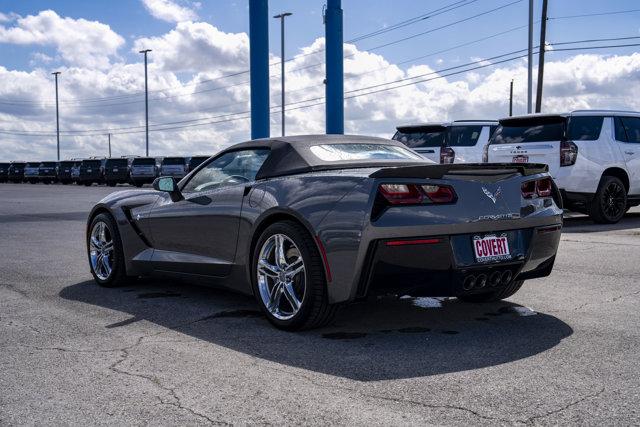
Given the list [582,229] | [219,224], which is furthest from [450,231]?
[582,229]

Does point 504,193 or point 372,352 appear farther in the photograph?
point 504,193

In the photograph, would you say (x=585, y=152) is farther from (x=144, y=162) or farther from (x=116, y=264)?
(x=144, y=162)

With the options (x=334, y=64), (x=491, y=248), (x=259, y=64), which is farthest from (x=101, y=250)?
(x=334, y=64)

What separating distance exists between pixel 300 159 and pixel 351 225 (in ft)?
3.20

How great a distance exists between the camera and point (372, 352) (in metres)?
4.34

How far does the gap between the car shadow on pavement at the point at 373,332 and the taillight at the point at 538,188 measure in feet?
2.85

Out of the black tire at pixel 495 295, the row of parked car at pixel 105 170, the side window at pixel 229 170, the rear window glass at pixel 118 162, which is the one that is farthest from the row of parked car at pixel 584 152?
the rear window glass at pixel 118 162

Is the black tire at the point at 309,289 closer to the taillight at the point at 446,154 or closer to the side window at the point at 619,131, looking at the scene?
the side window at the point at 619,131

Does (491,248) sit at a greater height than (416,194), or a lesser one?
lesser

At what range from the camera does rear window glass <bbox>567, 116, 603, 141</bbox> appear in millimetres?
12023

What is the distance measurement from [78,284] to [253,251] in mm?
2647

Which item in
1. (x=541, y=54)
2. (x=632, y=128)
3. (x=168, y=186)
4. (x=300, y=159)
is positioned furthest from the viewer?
(x=541, y=54)

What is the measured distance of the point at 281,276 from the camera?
494 cm

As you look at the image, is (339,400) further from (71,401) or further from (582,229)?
(582,229)
